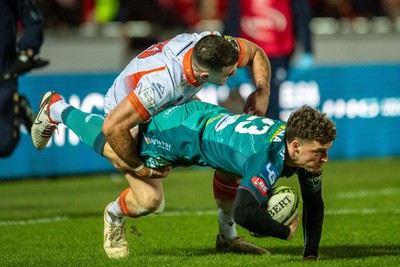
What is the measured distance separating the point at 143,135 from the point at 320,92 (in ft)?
31.4

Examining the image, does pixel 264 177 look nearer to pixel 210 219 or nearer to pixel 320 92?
pixel 210 219

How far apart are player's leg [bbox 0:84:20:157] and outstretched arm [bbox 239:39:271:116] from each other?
3.52 meters

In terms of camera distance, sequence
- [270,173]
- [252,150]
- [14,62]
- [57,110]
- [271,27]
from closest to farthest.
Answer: [270,173], [252,150], [57,110], [14,62], [271,27]

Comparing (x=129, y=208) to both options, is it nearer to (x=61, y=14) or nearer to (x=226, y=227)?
(x=226, y=227)

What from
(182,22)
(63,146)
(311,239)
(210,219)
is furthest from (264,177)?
(182,22)

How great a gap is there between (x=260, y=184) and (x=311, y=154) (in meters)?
0.40

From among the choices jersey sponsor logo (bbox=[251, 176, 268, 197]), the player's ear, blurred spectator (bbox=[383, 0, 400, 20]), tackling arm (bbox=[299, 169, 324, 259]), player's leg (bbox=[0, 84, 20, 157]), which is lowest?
blurred spectator (bbox=[383, 0, 400, 20])

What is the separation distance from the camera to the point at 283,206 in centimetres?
719

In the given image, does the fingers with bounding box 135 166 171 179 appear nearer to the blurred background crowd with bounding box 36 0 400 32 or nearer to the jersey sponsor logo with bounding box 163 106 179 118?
the jersey sponsor logo with bounding box 163 106 179 118

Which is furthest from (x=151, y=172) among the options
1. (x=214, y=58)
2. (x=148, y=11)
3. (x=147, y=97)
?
(x=148, y=11)

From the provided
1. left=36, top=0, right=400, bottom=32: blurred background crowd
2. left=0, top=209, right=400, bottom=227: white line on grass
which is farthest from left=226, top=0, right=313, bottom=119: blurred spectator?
left=36, top=0, right=400, bottom=32: blurred background crowd

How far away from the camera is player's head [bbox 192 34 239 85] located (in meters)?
7.52

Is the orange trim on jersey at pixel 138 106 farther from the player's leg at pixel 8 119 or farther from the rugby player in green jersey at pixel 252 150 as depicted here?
the player's leg at pixel 8 119

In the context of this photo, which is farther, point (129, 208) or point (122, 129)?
point (129, 208)
